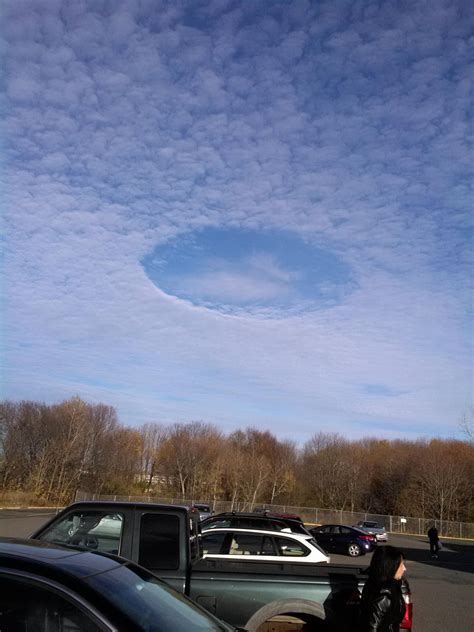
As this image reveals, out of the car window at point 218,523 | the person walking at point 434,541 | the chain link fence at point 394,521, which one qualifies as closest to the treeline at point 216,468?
the chain link fence at point 394,521

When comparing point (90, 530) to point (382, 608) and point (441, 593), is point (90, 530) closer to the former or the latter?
point (382, 608)

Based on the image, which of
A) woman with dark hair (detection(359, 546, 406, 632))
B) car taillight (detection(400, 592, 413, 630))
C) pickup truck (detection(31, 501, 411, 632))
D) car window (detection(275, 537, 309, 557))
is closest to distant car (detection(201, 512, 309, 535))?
car window (detection(275, 537, 309, 557))

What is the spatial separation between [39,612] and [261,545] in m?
7.20

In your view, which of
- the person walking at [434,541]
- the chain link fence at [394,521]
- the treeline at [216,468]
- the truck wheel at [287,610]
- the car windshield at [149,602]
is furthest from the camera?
the treeline at [216,468]

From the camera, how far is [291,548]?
31.8ft

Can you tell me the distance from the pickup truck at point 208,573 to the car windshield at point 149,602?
1.84 meters

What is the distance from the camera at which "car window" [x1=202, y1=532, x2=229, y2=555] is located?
9492mm

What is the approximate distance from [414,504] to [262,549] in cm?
6312

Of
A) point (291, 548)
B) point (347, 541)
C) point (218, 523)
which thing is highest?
point (291, 548)

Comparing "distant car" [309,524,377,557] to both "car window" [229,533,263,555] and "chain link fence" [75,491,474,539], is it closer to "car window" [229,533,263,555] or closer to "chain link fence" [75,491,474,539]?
"car window" [229,533,263,555]

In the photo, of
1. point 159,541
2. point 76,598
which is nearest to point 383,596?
point 159,541

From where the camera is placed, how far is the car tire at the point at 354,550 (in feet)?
86.9

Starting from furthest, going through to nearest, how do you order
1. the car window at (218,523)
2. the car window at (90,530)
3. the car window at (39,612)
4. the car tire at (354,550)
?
the car tire at (354,550)
the car window at (218,523)
the car window at (90,530)
the car window at (39,612)

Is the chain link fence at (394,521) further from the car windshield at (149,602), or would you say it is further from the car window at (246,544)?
the car windshield at (149,602)
